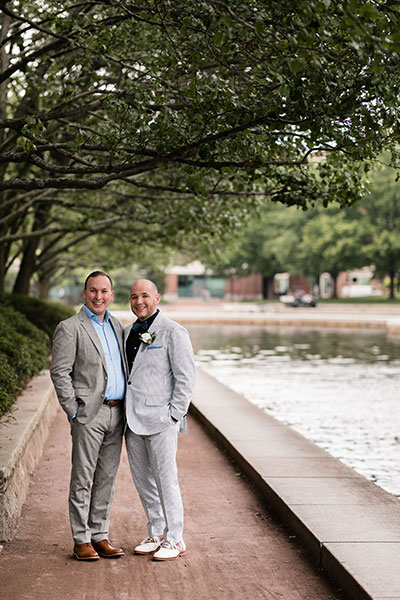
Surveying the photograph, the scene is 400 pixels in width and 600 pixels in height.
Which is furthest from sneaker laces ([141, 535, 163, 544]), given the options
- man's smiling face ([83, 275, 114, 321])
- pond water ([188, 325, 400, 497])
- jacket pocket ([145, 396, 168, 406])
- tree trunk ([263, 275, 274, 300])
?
tree trunk ([263, 275, 274, 300])

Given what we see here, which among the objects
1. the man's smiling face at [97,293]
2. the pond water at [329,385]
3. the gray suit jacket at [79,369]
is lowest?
the pond water at [329,385]

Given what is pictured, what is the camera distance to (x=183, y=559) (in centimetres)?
562

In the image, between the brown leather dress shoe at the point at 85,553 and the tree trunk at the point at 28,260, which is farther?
the tree trunk at the point at 28,260

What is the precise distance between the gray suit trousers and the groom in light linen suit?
0.44 ft

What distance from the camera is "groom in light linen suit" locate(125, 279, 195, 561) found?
5473 mm

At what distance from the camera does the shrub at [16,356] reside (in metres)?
8.45

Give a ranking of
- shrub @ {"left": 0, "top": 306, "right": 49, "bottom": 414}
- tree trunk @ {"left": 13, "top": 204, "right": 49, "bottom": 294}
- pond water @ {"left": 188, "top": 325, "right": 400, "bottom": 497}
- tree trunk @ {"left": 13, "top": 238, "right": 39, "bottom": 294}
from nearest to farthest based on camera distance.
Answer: shrub @ {"left": 0, "top": 306, "right": 49, "bottom": 414} → pond water @ {"left": 188, "top": 325, "right": 400, "bottom": 497} → tree trunk @ {"left": 13, "top": 204, "right": 49, "bottom": 294} → tree trunk @ {"left": 13, "top": 238, "right": 39, "bottom": 294}

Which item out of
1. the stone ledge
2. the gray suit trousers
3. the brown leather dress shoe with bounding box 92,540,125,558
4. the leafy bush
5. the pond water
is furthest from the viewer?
the leafy bush

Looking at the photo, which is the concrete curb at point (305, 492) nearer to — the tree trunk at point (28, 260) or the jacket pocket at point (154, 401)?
the jacket pocket at point (154, 401)

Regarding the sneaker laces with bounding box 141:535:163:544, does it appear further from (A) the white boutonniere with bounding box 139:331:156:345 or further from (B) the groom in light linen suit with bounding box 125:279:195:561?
(A) the white boutonniere with bounding box 139:331:156:345

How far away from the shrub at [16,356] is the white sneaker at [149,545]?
97.9 inches

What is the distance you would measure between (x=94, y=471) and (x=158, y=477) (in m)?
0.47

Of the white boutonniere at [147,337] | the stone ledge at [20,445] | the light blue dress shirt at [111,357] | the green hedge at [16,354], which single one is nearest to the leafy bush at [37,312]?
the green hedge at [16,354]

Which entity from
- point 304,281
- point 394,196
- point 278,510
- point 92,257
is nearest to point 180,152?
point 278,510
